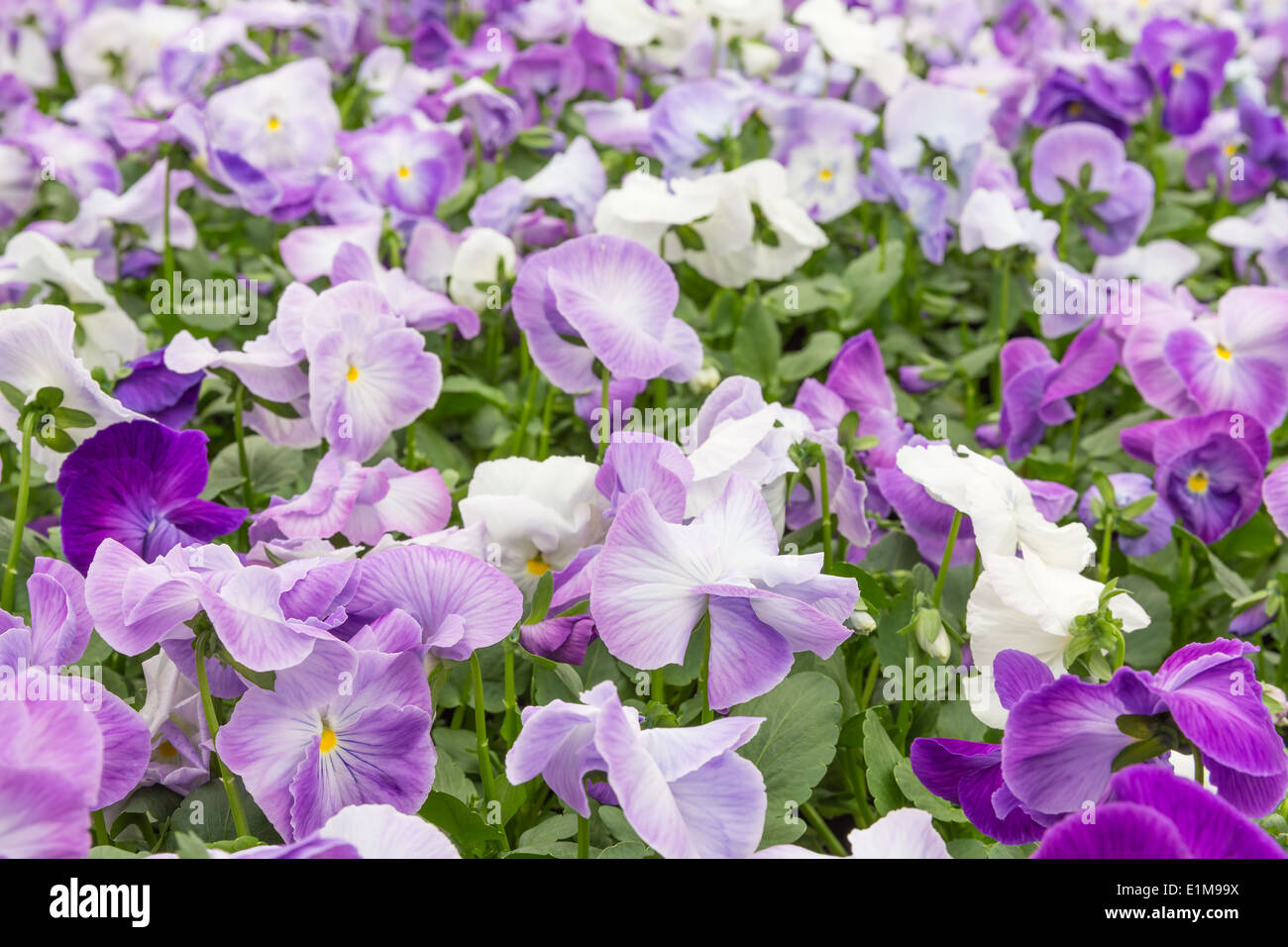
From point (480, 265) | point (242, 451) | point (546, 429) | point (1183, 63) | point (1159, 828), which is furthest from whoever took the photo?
point (1183, 63)

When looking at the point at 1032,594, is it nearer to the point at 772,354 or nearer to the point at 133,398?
the point at 772,354

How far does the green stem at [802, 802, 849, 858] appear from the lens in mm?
858

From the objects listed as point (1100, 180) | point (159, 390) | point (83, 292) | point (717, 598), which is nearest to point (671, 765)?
point (717, 598)

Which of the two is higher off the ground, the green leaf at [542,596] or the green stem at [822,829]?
the green leaf at [542,596]

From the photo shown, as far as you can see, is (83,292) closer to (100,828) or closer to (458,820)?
(100,828)

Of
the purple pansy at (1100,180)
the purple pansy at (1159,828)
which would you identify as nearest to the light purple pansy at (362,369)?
the purple pansy at (1159,828)

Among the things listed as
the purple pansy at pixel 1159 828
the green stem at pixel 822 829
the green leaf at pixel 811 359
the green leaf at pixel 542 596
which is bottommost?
the green stem at pixel 822 829

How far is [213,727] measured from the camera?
734mm

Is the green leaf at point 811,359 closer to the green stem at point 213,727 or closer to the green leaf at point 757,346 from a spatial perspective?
the green leaf at point 757,346

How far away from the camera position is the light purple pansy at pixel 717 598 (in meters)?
0.73

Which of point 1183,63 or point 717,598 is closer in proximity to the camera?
point 717,598

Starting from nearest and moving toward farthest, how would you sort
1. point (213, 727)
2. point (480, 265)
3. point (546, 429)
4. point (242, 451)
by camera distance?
point (213, 727) → point (242, 451) → point (546, 429) → point (480, 265)

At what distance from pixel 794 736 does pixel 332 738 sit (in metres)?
0.30

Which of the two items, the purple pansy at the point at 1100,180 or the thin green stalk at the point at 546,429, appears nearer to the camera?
the thin green stalk at the point at 546,429
